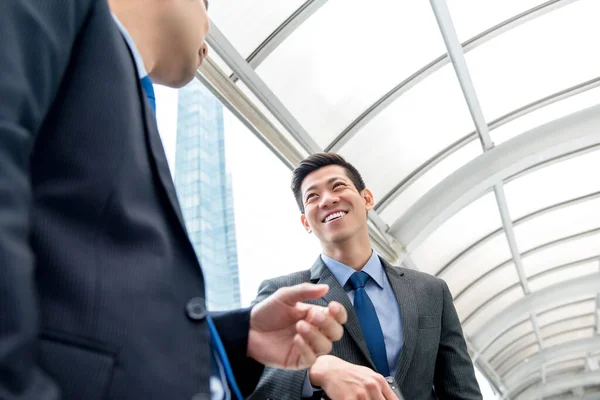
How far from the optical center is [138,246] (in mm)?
990

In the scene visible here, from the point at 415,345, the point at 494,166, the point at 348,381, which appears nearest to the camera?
the point at 348,381

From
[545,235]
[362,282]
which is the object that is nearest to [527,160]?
[545,235]

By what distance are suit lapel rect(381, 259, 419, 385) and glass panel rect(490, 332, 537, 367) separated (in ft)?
50.5

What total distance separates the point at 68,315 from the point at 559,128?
23.0 feet

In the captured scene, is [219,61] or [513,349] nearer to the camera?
[219,61]

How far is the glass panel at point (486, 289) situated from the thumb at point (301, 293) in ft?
34.3

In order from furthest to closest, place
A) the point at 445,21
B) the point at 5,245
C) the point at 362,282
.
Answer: the point at 445,21, the point at 362,282, the point at 5,245

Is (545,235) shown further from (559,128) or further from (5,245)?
(5,245)

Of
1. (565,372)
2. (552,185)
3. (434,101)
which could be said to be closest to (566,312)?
(552,185)

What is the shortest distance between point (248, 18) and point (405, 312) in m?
3.16

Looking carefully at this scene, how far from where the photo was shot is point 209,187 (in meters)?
15.1

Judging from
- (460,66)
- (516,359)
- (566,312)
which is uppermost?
(566,312)

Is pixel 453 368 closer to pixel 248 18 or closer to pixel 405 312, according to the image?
pixel 405 312

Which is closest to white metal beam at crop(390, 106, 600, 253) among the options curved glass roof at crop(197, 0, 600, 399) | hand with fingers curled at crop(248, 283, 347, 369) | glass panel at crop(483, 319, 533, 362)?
curved glass roof at crop(197, 0, 600, 399)
